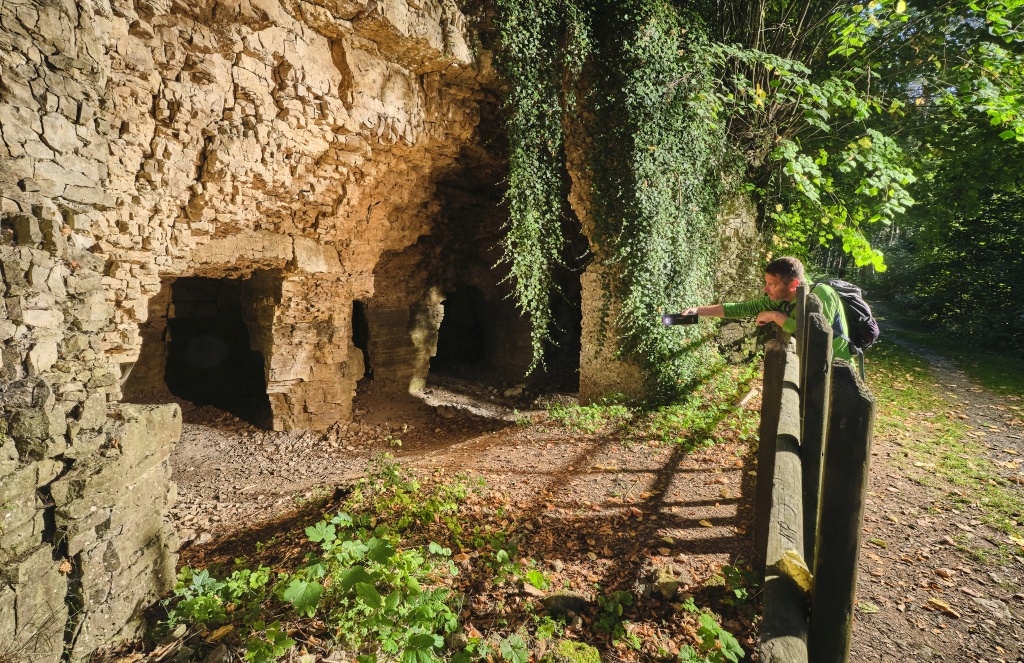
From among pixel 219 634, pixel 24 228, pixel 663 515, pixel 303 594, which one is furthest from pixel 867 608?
pixel 24 228

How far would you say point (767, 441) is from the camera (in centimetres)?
283

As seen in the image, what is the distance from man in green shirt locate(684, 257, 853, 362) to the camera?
3207 millimetres

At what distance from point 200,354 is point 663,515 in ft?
35.8

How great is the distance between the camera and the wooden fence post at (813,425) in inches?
73.5

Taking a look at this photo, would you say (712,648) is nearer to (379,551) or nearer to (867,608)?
(867,608)

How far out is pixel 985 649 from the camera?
8.22 ft

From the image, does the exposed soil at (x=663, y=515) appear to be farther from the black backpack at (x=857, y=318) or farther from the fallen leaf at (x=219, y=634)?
the black backpack at (x=857, y=318)

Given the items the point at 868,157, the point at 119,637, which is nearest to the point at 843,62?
the point at 868,157

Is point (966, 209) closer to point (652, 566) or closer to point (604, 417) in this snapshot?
point (604, 417)

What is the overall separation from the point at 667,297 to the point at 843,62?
6237 millimetres

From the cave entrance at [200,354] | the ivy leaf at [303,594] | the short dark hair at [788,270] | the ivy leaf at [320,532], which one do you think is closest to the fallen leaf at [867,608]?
the short dark hair at [788,270]

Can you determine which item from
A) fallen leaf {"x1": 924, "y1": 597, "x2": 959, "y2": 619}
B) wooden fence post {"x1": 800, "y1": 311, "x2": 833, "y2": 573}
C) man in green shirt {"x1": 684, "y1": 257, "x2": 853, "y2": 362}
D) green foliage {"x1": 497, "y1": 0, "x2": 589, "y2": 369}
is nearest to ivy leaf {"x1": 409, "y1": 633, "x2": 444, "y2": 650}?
wooden fence post {"x1": 800, "y1": 311, "x2": 833, "y2": 573}

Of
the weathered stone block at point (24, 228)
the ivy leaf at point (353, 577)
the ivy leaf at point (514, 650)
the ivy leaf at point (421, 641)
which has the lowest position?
the ivy leaf at point (514, 650)

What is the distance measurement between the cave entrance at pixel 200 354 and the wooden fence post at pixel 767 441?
29.0 feet
